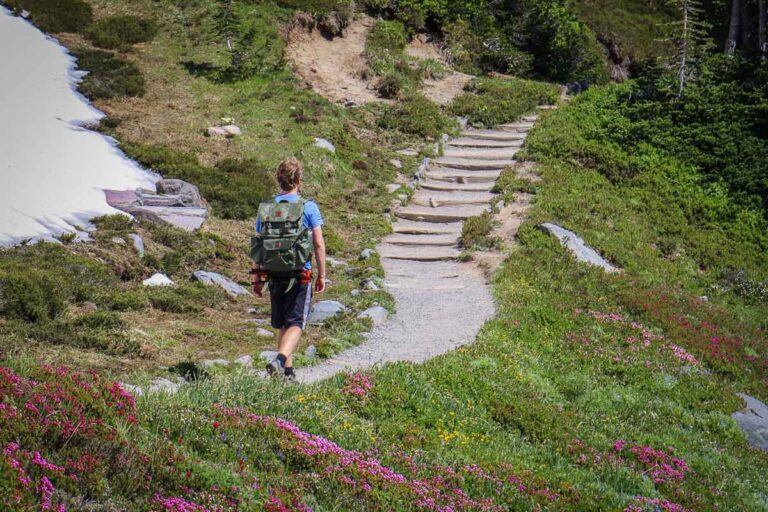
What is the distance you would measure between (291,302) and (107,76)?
19485mm

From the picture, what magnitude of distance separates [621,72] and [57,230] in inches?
1279

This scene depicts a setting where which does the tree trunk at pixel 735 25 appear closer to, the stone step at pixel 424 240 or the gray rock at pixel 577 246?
the gray rock at pixel 577 246

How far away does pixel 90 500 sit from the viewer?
193 inches

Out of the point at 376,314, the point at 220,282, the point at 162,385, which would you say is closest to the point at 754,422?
the point at 376,314

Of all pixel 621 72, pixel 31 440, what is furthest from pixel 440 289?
pixel 621 72

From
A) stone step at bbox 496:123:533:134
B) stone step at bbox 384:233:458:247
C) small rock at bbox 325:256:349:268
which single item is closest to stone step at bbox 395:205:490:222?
stone step at bbox 384:233:458:247

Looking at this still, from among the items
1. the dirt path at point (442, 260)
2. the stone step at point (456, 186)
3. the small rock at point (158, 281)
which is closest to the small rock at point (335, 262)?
the dirt path at point (442, 260)

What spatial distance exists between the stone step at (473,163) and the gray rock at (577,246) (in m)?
6.12

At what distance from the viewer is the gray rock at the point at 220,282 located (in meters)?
14.2

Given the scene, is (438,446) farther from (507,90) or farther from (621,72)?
(621,72)

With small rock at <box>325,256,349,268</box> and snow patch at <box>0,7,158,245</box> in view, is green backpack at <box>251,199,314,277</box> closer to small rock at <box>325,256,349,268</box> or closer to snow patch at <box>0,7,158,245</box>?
snow patch at <box>0,7,158,245</box>

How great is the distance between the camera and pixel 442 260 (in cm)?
1911

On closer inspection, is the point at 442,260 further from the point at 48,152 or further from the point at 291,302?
the point at 48,152

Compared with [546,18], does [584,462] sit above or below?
below
